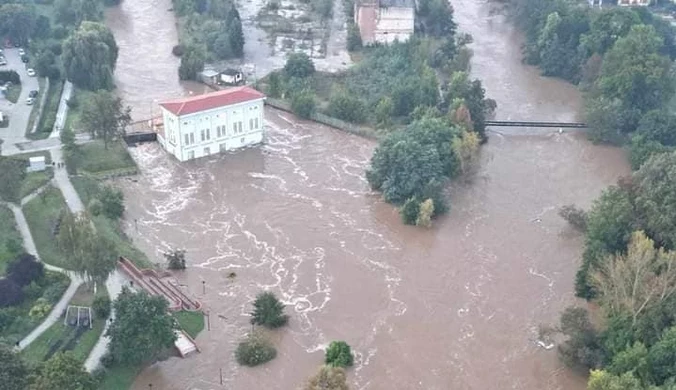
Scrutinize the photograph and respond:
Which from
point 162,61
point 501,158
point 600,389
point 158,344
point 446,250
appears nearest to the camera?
point 600,389

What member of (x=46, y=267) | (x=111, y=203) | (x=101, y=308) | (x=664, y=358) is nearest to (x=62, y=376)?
(x=101, y=308)

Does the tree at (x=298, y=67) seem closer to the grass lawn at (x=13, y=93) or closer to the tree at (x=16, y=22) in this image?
the grass lawn at (x=13, y=93)

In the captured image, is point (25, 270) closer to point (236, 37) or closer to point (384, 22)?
point (236, 37)

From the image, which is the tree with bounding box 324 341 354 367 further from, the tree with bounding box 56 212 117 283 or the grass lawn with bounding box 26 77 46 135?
the grass lawn with bounding box 26 77 46 135

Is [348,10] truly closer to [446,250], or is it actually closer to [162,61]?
[162,61]

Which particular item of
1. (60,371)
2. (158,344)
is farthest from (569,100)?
(60,371)

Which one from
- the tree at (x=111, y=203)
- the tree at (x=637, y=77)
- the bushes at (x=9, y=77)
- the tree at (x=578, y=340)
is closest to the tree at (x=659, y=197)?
the tree at (x=578, y=340)
